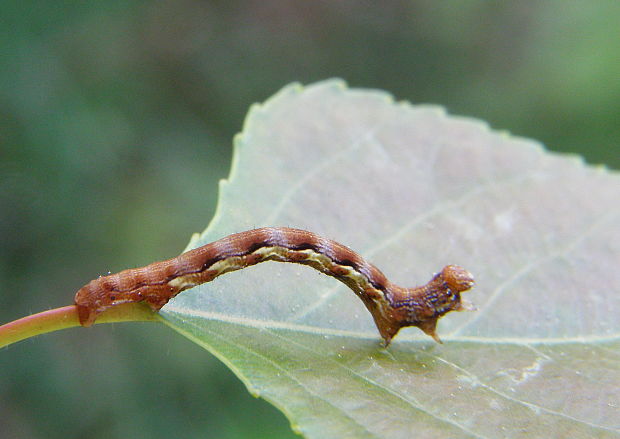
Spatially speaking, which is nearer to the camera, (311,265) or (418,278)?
(311,265)

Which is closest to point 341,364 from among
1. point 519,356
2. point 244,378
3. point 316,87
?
point 244,378

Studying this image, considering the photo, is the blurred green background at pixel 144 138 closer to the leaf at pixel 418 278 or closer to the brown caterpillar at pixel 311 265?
the leaf at pixel 418 278

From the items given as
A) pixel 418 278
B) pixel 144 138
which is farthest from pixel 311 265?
pixel 144 138

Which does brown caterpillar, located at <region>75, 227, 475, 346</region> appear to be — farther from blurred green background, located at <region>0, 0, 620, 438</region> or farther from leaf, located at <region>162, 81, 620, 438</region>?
blurred green background, located at <region>0, 0, 620, 438</region>

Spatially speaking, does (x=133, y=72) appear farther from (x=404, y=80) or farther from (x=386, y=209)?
(x=404, y=80)

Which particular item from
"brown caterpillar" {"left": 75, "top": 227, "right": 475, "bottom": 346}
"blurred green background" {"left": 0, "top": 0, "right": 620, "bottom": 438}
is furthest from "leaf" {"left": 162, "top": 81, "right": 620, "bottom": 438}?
"blurred green background" {"left": 0, "top": 0, "right": 620, "bottom": 438}

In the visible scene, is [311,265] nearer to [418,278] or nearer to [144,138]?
[418,278]
